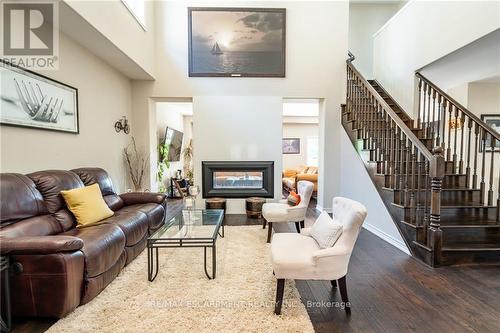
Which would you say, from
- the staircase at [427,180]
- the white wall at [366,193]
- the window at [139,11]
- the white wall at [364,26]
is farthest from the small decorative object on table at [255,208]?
the white wall at [364,26]

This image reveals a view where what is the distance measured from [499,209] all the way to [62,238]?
4.64 m

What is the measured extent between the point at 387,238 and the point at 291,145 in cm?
689

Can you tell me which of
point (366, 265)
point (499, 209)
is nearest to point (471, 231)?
point (499, 209)

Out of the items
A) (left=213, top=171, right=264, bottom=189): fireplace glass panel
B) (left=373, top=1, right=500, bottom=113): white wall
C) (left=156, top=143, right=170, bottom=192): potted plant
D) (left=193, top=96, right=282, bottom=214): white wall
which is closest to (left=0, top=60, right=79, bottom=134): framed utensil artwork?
(left=193, top=96, right=282, bottom=214): white wall

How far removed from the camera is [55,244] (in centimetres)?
176

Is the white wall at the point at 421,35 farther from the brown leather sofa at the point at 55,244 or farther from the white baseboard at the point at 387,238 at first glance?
the brown leather sofa at the point at 55,244

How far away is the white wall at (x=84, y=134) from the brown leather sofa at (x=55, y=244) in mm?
292

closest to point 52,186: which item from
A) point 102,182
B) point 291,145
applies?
point 102,182

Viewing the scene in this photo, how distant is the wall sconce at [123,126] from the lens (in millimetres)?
4602

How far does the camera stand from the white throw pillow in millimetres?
2047

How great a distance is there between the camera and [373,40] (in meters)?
6.12

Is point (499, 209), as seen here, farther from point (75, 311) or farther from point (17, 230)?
point (17, 230)

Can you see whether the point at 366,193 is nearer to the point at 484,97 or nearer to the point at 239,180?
the point at 239,180

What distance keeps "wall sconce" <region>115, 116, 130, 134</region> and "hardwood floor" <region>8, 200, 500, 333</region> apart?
3392 mm
